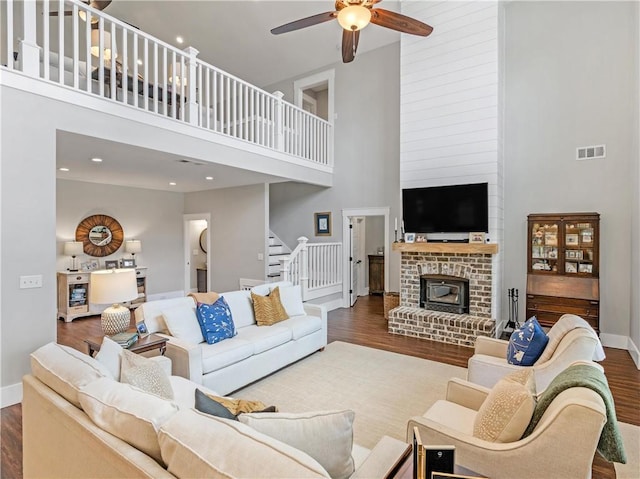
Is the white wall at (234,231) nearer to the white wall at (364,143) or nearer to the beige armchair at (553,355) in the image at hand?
the white wall at (364,143)

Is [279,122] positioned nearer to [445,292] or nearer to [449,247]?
[449,247]

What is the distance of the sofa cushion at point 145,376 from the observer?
1.79 metres

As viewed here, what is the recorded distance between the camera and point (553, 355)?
239cm

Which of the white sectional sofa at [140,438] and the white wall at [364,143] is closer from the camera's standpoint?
the white sectional sofa at [140,438]

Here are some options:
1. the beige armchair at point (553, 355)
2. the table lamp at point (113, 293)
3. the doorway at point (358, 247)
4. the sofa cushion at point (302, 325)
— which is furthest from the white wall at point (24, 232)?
the doorway at point (358, 247)

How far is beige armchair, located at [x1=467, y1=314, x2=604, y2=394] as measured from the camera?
2221mm

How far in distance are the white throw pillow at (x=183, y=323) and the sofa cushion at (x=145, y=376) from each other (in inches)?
47.4

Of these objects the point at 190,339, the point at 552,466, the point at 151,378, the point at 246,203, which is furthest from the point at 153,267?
the point at 552,466

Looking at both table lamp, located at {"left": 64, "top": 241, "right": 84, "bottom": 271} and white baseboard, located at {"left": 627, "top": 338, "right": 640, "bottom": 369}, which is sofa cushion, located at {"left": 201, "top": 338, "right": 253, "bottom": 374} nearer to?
white baseboard, located at {"left": 627, "top": 338, "right": 640, "bottom": 369}

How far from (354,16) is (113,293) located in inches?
126

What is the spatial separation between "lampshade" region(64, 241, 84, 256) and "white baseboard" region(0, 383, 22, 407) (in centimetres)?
390

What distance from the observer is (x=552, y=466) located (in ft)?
4.51

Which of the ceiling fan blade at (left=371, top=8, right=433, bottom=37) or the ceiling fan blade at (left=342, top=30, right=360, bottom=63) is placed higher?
the ceiling fan blade at (left=342, top=30, right=360, bottom=63)

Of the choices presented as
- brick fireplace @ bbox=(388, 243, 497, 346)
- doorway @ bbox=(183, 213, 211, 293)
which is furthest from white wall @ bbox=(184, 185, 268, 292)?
brick fireplace @ bbox=(388, 243, 497, 346)
